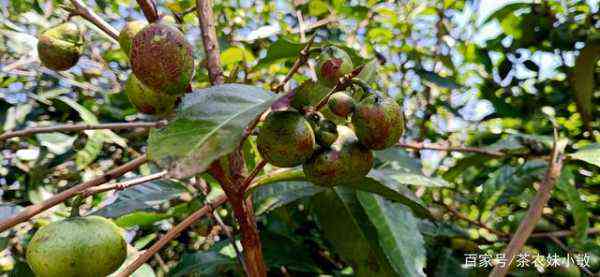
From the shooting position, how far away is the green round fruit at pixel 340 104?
78 centimetres

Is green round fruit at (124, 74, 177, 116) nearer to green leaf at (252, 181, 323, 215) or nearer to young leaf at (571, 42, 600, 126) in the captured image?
green leaf at (252, 181, 323, 215)

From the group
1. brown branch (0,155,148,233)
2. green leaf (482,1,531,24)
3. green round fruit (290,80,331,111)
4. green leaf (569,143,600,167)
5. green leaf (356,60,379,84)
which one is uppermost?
green round fruit (290,80,331,111)

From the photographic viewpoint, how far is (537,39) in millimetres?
2102

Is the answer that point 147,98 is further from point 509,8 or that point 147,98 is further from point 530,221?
point 509,8

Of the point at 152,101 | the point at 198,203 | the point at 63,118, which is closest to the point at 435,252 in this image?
the point at 198,203

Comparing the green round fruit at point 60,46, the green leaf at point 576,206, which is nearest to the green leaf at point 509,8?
the green leaf at point 576,206

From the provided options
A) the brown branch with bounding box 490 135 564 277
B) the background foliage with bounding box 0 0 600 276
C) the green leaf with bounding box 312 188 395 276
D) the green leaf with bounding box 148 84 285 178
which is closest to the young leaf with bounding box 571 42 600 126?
the background foliage with bounding box 0 0 600 276

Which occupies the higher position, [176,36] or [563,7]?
[176,36]

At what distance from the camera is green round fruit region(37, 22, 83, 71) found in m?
1.06

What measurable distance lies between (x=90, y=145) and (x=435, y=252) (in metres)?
1.07

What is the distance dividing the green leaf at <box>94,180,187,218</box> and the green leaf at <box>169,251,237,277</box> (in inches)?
7.9

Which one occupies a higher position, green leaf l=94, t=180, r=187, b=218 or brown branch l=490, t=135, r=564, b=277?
brown branch l=490, t=135, r=564, b=277

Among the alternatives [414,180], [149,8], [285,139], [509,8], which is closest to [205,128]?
[285,139]

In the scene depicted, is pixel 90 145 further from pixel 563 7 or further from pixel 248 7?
pixel 563 7
